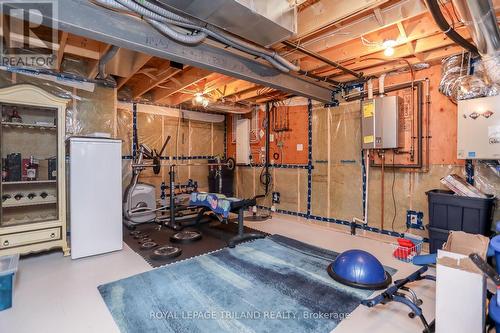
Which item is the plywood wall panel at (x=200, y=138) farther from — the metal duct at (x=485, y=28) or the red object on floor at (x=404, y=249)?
the metal duct at (x=485, y=28)

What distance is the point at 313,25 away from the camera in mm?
2463

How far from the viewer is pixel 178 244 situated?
3.60 meters

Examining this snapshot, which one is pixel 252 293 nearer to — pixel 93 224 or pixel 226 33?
pixel 93 224

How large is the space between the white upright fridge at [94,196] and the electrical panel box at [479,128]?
432cm

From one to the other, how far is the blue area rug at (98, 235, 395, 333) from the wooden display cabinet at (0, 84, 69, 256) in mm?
1341

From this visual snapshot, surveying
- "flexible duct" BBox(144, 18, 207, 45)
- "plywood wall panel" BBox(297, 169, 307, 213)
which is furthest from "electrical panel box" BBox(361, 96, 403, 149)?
"flexible duct" BBox(144, 18, 207, 45)

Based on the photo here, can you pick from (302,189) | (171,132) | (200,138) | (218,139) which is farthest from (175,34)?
(218,139)

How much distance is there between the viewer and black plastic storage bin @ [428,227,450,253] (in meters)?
2.98

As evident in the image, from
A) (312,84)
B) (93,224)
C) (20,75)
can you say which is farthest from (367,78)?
(20,75)

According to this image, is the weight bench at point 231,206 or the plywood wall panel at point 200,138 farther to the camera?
the plywood wall panel at point 200,138

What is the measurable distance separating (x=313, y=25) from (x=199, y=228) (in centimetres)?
349

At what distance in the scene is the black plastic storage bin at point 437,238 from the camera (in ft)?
9.77

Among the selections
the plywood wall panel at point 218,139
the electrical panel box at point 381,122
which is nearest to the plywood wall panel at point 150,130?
the plywood wall panel at point 218,139

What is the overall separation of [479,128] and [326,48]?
1930 millimetres
